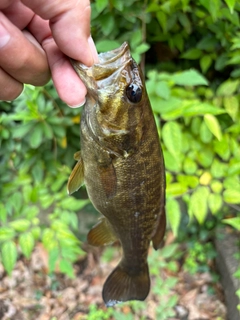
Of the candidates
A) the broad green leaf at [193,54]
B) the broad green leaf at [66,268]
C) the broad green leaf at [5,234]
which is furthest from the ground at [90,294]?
the broad green leaf at [193,54]

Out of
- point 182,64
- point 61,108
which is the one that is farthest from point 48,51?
point 182,64

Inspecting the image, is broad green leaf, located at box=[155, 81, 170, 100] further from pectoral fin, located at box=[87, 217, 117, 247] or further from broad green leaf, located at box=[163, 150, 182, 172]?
pectoral fin, located at box=[87, 217, 117, 247]

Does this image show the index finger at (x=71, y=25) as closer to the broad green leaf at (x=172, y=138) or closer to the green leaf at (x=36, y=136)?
the broad green leaf at (x=172, y=138)

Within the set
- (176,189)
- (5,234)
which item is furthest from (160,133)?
(5,234)

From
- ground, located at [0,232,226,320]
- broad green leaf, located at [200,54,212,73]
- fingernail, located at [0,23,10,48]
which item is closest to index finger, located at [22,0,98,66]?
fingernail, located at [0,23,10,48]

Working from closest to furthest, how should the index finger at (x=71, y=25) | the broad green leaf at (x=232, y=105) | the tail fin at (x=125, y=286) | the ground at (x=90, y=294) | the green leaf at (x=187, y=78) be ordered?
the index finger at (x=71, y=25), the tail fin at (x=125, y=286), the green leaf at (x=187, y=78), the broad green leaf at (x=232, y=105), the ground at (x=90, y=294)
